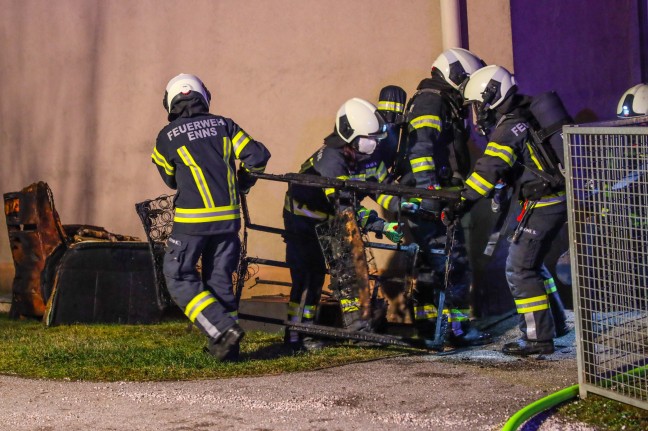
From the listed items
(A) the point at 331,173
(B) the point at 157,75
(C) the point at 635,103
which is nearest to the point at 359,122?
(A) the point at 331,173

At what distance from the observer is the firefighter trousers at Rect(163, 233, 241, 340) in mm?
7332

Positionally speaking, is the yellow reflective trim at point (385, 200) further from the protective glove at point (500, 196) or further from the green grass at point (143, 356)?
the green grass at point (143, 356)

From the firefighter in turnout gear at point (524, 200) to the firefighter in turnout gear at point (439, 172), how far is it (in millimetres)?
638

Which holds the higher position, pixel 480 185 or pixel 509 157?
pixel 509 157

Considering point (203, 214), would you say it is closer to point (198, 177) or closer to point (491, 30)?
point (198, 177)

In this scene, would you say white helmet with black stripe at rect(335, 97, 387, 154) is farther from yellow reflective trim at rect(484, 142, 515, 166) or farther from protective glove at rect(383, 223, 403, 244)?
yellow reflective trim at rect(484, 142, 515, 166)

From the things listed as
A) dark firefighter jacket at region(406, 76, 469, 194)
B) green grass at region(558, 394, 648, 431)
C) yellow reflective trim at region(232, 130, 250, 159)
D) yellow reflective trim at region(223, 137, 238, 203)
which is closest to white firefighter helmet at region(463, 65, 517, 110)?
dark firefighter jacket at region(406, 76, 469, 194)

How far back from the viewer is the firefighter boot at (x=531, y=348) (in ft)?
24.1

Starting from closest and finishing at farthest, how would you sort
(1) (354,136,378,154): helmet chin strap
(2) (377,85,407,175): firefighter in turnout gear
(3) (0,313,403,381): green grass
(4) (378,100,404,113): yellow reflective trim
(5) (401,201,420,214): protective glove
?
(3) (0,313,403,381): green grass < (1) (354,136,378,154): helmet chin strap < (5) (401,201,420,214): protective glove < (2) (377,85,407,175): firefighter in turnout gear < (4) (378,100,404,113): yellow reflective trim

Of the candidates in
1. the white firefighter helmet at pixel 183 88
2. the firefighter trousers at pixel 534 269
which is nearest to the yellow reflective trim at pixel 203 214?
the white firefighter helmet at pixel 183 88

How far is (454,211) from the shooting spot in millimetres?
7273

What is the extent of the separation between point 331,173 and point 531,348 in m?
1.90

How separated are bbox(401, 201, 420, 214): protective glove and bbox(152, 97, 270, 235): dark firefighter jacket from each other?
1114 mm

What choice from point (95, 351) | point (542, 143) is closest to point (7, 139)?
point (95, 351)
